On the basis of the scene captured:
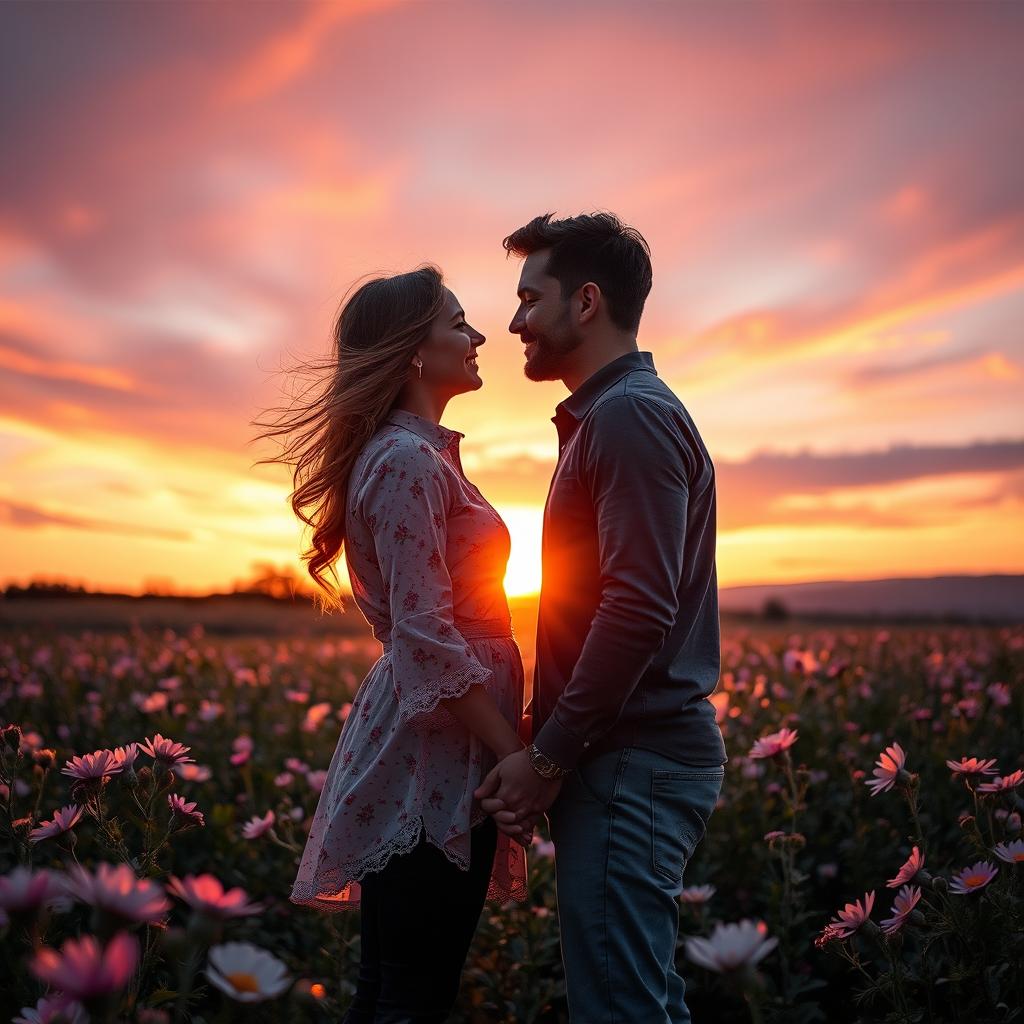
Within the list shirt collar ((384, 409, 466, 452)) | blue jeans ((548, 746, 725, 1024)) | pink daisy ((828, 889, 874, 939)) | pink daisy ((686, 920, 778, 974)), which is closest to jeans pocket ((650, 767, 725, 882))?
blue jeans ((548, 746, 725, 1024))

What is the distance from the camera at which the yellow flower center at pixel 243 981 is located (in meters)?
1.22

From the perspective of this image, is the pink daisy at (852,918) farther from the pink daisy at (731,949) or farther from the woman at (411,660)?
the pink daisy at (731,949)

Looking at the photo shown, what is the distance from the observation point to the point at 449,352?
99.0 inches

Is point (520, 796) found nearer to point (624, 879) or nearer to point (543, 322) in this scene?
point (624, 879)

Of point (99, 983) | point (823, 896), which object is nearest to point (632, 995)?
point (99, 983)

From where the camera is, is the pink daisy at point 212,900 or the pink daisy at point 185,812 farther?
the pink daisy at point 185,812

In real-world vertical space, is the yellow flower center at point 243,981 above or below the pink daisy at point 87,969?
below

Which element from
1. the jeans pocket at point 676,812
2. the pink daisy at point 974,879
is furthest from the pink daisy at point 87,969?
the pink daisy at point 974,879

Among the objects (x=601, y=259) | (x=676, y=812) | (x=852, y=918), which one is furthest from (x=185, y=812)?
(x=601, y=259)

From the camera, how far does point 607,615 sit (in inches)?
79.7

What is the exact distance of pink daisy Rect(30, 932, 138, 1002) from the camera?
106 centimetres

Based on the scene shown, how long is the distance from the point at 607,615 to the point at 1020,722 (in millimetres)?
5026

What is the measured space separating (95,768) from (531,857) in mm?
2239

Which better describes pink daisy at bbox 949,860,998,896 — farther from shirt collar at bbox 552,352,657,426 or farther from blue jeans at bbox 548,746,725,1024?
shirt collar at bbox 552,352,657,426
